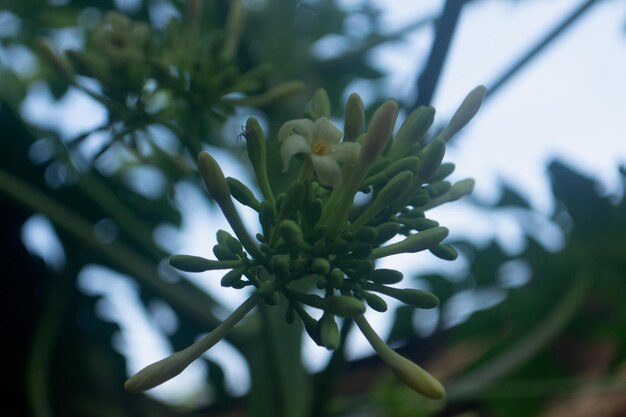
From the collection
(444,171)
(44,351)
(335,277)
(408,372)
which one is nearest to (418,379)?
(408,372)

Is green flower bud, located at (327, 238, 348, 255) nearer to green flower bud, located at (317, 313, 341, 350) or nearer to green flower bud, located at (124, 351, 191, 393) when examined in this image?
green flower bud, located at (317, 313, 341, 350)

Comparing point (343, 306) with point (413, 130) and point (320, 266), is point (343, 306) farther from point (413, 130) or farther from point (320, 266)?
point (413, 130)

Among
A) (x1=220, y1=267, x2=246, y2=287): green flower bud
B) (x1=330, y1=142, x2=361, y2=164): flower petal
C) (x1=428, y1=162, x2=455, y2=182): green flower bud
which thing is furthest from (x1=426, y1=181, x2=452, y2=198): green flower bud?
(x1=220, y1=267, x2=246, y2=287): green flower bud

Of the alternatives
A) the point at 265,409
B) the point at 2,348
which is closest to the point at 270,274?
the point at 265,409

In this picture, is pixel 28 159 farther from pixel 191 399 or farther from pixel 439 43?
pixel 439 43

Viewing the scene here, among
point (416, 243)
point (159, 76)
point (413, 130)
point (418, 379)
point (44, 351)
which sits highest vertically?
point (159, 76)
